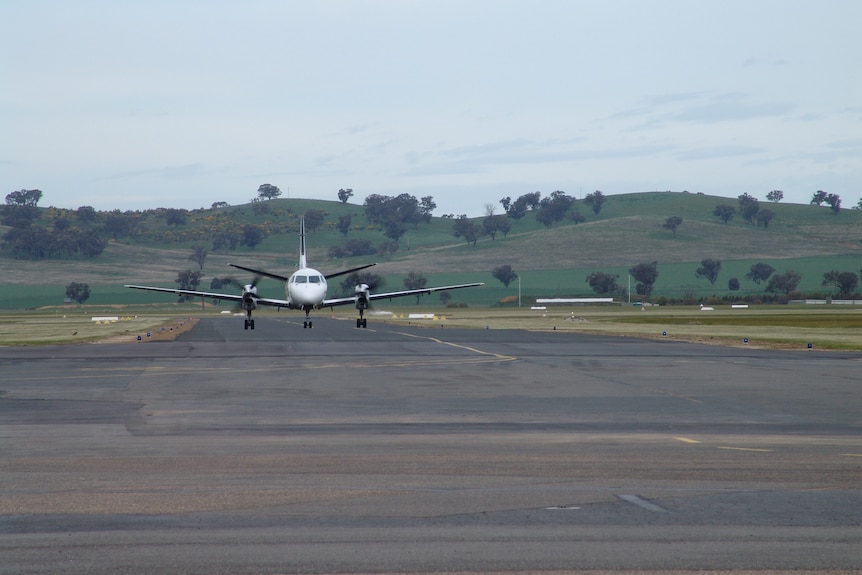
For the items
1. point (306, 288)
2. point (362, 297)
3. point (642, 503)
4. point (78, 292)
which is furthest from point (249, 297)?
point (78, 292)

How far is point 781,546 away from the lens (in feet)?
30.8

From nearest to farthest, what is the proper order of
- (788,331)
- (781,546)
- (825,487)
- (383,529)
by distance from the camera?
(781,546), (383,529), (825,487), (788,331)

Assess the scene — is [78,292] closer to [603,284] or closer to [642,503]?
[603,284]

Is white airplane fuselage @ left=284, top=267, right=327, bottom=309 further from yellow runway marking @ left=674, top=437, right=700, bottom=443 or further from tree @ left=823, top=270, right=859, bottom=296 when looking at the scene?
→ tree @ left=823, top=270, right=859, bottom=296

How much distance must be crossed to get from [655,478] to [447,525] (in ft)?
13.0

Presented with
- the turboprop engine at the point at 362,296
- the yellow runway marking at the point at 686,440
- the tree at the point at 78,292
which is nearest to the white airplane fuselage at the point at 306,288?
the turboprop engine at the point at 362,296

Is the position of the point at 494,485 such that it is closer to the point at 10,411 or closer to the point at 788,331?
the point at 10,411

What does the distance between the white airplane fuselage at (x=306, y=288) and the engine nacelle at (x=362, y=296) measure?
17.2 feet

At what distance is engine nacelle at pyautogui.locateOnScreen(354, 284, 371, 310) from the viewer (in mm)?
65250

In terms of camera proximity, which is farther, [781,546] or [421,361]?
[421,361]

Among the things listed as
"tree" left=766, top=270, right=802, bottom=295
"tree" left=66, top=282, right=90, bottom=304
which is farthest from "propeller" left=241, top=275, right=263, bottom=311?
"tree" left=766, top=270, right=802, bottom=295

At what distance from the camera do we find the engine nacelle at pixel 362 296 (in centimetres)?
6525

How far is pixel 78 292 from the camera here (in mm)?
184000

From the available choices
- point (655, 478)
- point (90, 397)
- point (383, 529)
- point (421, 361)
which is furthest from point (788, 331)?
point (383, 529)
